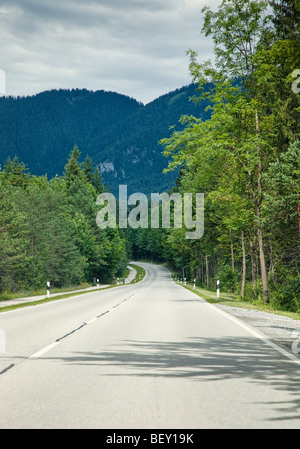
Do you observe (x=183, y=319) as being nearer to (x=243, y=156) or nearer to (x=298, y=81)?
(x=243, y=156)

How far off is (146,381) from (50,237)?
51958 millimetres

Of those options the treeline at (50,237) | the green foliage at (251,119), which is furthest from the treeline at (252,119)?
the treeline at (50,237)

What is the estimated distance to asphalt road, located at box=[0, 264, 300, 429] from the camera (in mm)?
4828

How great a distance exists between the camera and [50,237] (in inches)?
2251

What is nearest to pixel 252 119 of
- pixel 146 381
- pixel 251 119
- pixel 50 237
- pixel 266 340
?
pixel 251 119

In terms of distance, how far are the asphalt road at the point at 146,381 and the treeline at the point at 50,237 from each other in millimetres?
25902

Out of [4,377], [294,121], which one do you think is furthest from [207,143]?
[4,377]

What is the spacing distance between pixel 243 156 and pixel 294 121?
117 inches

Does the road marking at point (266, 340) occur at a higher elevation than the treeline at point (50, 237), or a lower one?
lower

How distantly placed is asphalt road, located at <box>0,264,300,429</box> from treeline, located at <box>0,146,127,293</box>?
25902 millimetres

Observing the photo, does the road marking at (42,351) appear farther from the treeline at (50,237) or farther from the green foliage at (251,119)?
the treeline at (50,237)

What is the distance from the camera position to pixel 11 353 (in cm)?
872

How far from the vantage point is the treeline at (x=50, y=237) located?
39281 mm

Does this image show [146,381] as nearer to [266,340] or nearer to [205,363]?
[205,363]
